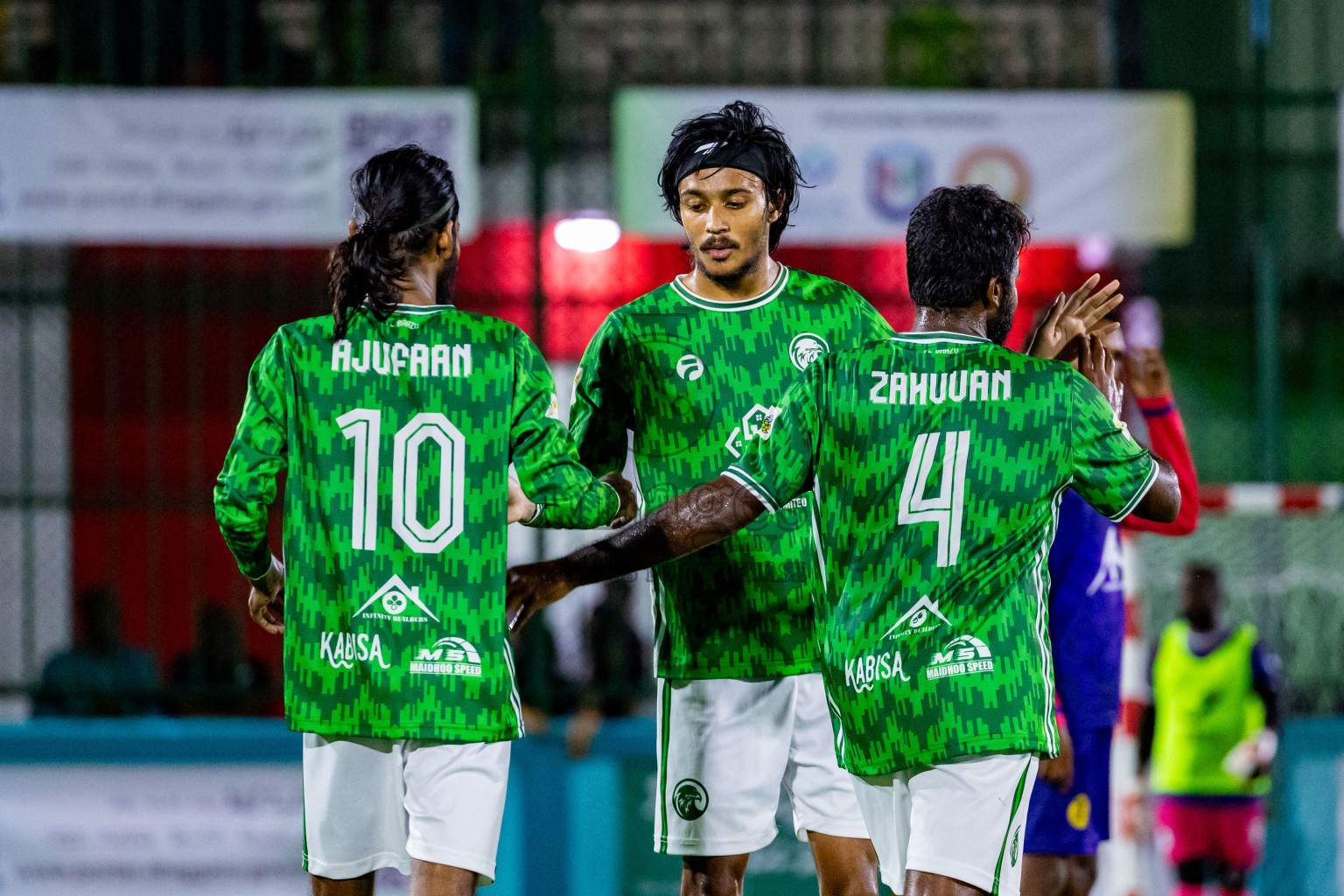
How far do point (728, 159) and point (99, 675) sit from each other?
5096 mm

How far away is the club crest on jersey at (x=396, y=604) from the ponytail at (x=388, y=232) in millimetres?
575

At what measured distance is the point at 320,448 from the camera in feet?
10.7

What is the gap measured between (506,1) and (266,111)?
216 inches

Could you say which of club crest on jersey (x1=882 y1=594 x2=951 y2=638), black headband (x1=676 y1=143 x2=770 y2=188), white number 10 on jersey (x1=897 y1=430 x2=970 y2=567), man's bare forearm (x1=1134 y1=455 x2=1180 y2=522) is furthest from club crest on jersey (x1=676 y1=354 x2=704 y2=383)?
man's bare forearm (x1=1134 y1=455 x2=1180 y2=522)

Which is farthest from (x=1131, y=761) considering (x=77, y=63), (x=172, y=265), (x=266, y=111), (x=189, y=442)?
(x=77, y=63)

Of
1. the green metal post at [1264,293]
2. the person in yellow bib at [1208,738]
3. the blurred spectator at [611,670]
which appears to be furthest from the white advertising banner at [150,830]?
the green metal post at [1264,293]

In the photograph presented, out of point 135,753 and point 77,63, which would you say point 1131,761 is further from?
point 77,63

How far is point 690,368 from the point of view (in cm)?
385

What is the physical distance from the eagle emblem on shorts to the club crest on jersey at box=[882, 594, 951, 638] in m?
1.02

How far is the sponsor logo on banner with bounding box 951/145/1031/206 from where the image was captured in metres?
7.61

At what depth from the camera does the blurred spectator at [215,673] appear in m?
7.30

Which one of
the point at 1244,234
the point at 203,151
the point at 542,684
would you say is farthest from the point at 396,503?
the point at 1244,234

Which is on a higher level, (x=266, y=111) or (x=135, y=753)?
(x=266, y=111)

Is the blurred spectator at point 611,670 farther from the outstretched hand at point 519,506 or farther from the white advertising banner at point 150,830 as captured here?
the outstretched hand at point 519,506
